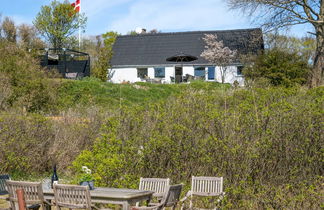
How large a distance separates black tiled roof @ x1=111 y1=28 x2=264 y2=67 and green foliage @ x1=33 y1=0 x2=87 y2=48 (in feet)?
24.2

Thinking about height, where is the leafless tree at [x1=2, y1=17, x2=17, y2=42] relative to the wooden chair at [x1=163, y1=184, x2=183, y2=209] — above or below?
above

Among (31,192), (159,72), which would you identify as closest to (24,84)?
(31,192)

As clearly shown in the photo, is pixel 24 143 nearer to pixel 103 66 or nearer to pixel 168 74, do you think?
pixel 103 66

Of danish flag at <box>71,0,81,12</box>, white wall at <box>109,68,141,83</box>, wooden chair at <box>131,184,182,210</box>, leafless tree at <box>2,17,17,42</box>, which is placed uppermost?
danish flag at <box>71,0,81,12</box>

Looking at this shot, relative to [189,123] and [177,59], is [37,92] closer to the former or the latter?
[189,123]

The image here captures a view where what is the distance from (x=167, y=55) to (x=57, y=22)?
12984mm

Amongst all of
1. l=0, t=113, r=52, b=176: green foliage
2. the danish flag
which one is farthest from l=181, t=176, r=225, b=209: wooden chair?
the danish flag

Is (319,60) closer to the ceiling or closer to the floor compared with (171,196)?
closer to the ceiling

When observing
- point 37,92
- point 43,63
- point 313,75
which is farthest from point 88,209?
point 43,63

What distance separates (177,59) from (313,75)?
1099cm

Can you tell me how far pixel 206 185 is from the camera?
7.43m

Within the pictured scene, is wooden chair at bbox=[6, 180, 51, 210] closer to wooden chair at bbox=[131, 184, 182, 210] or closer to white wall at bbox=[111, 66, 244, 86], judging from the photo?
wooden chair at bbox=[131, 184, 182, 210]

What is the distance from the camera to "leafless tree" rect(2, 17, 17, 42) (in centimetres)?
3841

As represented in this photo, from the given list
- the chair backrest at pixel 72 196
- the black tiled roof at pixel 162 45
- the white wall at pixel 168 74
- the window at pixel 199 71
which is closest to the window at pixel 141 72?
the white wall at pixel 168 74
